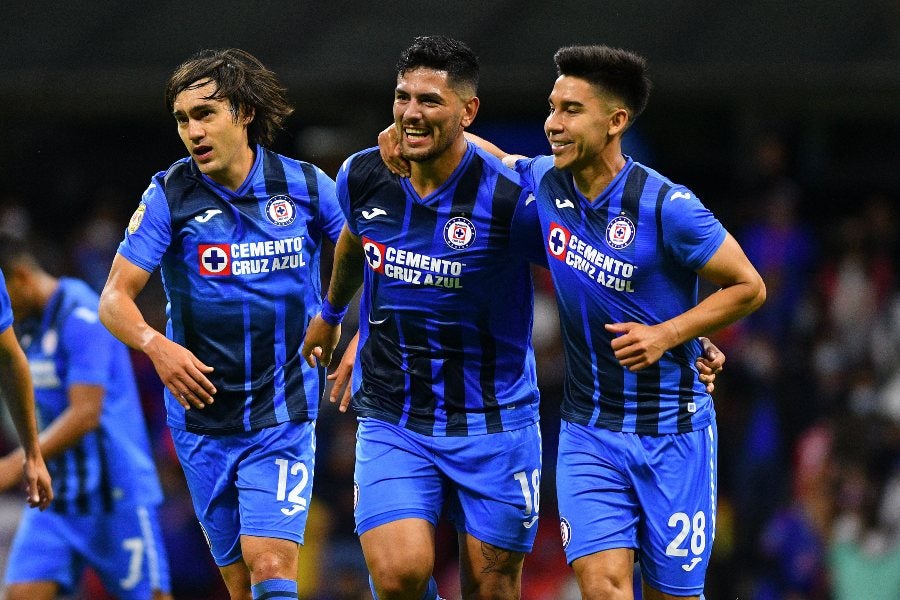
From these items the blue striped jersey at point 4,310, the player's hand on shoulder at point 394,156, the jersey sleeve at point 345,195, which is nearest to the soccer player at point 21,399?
the blue striped jersey at point 4,310

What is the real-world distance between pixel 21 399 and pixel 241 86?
1.67m

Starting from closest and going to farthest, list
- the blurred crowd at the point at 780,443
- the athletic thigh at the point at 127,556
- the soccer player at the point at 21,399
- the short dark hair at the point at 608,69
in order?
the short dark hair at the point at 608,69
the soccer player at the point at 21,399
the athletic thigh at the point at 127,556
the blurred crowd at the point at 780,443

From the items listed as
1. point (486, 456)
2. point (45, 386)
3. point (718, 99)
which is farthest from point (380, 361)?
point (718, 99)

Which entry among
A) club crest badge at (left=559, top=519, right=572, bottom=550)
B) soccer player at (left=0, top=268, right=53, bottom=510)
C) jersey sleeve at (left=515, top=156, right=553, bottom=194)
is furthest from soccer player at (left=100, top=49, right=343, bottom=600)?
club crest badge at (left=559, top=519, right=572, bottom=550)

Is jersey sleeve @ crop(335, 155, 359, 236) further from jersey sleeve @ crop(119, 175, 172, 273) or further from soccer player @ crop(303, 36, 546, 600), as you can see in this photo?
jersey sleeve @ crop(119, 175, 172, 273)

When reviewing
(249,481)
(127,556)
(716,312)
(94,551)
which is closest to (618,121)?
(716,312)

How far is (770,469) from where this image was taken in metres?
10.9

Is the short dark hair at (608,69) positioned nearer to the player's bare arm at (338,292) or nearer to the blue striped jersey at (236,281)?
the player's bare arm at (338,292)

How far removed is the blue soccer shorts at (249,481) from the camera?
6.21m

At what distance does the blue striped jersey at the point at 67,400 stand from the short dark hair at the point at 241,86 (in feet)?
5.12

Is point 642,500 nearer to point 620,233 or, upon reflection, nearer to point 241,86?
point 620,233

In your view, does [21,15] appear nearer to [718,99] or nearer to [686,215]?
[718,99]

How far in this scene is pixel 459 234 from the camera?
6109mm

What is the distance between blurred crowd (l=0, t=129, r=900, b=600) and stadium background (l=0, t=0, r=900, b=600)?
15mm
